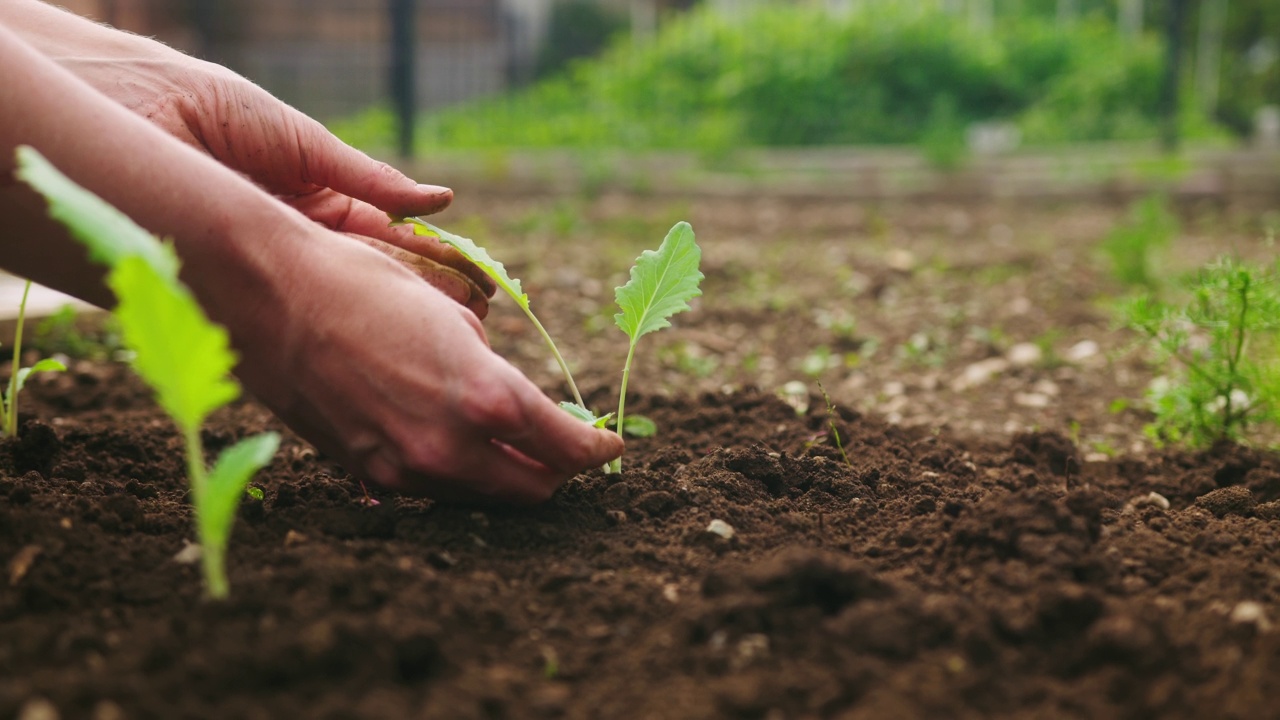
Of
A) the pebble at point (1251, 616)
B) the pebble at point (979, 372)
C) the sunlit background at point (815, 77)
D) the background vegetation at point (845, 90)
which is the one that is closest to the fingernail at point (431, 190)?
the pebble at point (1251, 616)

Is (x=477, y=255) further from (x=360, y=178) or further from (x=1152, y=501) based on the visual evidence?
(x=1152, y=501)

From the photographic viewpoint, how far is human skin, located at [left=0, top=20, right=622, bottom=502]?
4.37ft

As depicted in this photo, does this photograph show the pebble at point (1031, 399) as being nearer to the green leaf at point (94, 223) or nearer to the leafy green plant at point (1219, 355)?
the leafy green plant at point (1219, 355)

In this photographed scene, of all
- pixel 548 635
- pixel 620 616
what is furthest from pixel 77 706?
pixel 620 616

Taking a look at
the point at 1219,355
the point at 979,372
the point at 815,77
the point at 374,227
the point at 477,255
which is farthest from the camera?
the point at 815,77

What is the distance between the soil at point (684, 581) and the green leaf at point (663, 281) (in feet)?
0.95

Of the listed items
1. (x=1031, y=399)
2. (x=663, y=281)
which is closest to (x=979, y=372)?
(x=1031, y=399)

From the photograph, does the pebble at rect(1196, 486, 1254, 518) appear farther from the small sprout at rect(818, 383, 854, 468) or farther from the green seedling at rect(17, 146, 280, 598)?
the green seedling at rect(17, 146, 280, 598)

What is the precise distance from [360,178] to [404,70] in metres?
6.42

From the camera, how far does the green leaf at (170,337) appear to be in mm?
1030

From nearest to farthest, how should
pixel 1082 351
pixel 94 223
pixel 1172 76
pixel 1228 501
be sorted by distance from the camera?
pixel 94 223 → pixel 1228 501 → pixel 1082 351 → pixel 1172 76

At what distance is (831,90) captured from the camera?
9.09 m

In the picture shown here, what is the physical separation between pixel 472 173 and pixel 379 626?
684 cm

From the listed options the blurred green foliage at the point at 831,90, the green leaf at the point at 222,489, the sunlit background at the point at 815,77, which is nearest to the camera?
the green leaf at the point at 222,489
